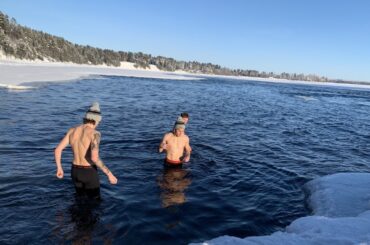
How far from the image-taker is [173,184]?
786 centimetres

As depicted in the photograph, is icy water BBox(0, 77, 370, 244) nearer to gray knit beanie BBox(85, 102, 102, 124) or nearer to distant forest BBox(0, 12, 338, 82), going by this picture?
gray knit beanie BBox(85, 102, 102, 124)

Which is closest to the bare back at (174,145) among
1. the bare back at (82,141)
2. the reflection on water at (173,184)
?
the reflection on water at (173,184)

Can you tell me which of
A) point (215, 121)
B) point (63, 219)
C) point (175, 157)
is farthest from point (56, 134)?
point (215, 121)

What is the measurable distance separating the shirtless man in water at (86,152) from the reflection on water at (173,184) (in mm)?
1523

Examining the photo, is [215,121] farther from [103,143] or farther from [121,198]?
[121,198]

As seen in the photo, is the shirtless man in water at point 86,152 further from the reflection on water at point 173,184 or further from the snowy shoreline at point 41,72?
the snowy shoreline at point 41,72

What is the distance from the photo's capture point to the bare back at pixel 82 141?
575 cm

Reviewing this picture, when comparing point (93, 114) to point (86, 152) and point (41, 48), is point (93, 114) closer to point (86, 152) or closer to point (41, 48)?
point (86, 152)

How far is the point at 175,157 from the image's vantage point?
867cm

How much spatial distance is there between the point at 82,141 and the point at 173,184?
9.04ft

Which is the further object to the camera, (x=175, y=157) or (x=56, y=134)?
(x=56, y=134)

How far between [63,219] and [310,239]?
3.82 meters

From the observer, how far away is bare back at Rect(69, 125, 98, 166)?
18.9ft

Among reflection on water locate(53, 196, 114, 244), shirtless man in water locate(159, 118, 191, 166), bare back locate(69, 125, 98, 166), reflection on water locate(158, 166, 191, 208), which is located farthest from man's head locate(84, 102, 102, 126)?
shirtless man in water locate(159, 118, 191, 166)
